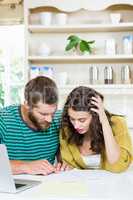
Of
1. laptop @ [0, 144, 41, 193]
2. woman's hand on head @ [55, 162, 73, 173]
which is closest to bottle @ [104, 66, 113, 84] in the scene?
woman's hand on head @ [55, 162, 73, 173]

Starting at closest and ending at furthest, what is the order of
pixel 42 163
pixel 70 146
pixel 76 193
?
1. pixel 76 193
2. pixel 42 163
3. pixel 70 146

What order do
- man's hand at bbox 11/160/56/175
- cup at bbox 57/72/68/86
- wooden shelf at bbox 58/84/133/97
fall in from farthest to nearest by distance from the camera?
cup at bbox 57/72/68/86
wooden shelf at bbox 58/84/133/97
man's hand at bbox 11/160/56/175

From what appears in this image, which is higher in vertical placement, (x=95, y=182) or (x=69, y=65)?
(x=69, y=65)

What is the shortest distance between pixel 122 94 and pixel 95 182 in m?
2.00

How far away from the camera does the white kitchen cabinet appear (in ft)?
11.2

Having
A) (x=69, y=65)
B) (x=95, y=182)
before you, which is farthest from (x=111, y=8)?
(x=95, y=182)

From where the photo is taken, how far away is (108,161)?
71.1 inches

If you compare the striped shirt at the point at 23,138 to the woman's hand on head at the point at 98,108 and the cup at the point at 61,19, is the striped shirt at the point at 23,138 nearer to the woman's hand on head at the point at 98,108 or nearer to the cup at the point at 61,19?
the woman's hand on head at the point at 98,108

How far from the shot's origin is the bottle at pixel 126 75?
11.1ft

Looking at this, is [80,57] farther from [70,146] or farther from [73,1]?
[70,146]

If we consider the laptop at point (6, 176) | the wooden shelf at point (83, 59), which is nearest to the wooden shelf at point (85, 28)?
the wooden shelf at point (83, 59)

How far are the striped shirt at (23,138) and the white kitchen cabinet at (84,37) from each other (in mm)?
1511

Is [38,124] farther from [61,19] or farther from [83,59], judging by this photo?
[61,19]

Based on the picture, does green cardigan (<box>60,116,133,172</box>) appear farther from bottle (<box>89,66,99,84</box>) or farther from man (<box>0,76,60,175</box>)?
bottle (<box>89,66,99,84</box>)
